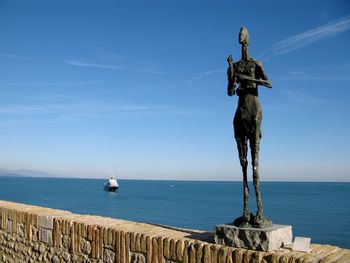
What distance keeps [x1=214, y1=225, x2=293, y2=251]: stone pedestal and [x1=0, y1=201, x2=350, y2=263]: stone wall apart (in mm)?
120

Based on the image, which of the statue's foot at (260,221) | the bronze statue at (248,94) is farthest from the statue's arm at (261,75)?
the statue's foot at (260,221)

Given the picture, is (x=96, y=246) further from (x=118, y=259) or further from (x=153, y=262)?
(x=153, y=262)

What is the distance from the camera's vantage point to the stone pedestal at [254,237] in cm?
402

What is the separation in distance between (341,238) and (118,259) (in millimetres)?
35620

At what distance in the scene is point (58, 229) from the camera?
622 centimetres

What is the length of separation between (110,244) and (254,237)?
2.21 meters

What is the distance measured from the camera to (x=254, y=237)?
4.14 meters

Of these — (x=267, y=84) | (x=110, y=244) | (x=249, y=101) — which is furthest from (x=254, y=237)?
Result: (x=110, y=244)

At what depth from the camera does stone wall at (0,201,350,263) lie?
4020 mm

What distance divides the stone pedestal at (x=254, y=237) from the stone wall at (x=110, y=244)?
0.12 meters

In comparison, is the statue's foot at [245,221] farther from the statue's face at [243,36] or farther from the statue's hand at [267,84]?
the statue's face at [243,36]

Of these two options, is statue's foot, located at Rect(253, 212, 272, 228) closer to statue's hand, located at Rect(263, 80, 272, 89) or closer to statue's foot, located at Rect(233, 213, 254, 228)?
statue's foot, located at Rect(233, 213, 254, 228)

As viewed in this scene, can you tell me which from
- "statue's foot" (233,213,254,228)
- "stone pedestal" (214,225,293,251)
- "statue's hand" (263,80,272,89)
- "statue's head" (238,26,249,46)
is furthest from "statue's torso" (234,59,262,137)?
"stone pedestal" (214,225,293,251)

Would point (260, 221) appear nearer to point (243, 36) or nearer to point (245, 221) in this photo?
point (245, 221)
